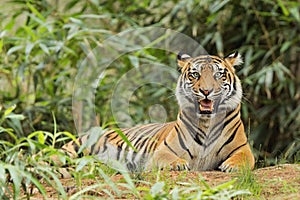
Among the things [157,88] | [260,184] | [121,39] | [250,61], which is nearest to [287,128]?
[250,61]

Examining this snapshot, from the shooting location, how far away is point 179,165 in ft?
10.8

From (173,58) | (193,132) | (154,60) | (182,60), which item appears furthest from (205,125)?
(173,58)

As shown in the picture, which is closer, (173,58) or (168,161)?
(168,161)

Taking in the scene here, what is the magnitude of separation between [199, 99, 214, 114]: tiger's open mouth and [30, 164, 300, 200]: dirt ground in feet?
0.92

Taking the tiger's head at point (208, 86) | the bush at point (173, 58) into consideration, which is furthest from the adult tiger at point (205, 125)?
the bush at point (173, 58)

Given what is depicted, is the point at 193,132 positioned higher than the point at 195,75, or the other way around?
the point at 195,75

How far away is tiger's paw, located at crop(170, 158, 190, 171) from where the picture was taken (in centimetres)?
330

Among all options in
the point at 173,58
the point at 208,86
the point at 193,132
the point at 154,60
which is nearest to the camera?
the point at 208,86

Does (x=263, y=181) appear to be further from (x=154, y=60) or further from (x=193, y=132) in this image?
(x=154, y=60)

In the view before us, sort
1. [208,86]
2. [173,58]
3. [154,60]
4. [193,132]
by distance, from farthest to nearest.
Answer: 1. [173,58]
2. [154,60]
3. [193,132]
4. [208,86]

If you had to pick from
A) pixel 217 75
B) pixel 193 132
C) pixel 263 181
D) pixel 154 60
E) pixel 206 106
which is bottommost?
pixel 263 181

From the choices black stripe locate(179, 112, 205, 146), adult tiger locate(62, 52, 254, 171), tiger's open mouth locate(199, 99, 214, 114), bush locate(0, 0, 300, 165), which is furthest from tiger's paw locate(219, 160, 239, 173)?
bush locate(0, 0, 300, 165)

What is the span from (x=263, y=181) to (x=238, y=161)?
0.15 m

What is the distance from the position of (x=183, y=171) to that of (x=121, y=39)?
3087mm
